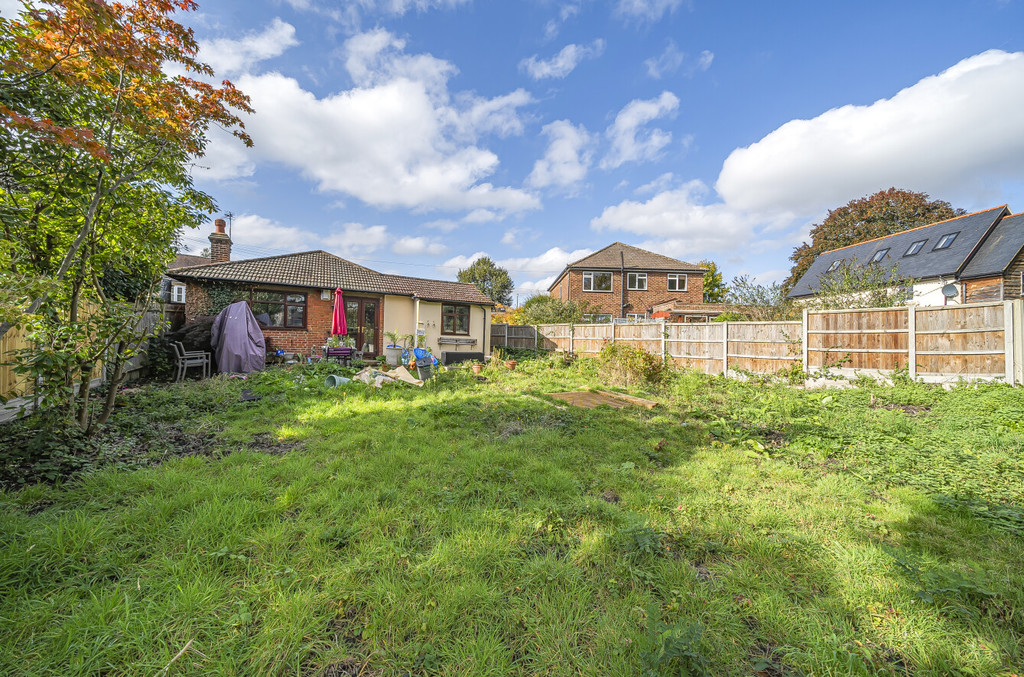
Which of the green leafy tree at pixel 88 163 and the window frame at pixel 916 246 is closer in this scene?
the green leafy tree at pixel 88 163

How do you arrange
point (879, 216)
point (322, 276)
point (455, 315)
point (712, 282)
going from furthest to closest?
point (712, 282)
point (879, 216)
point (455, 315)
point (322, 276)

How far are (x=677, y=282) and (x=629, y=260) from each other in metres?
3.50

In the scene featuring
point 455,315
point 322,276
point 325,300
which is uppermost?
point 322,276

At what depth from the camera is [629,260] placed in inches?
988

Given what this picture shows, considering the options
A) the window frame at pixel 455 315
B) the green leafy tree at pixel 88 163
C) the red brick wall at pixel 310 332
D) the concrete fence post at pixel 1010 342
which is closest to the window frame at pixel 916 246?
the concrete fence post at pixel 1010 342

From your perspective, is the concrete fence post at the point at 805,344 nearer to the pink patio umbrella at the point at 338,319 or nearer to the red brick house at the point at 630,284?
the pink patio umbrella at the point at 338,319

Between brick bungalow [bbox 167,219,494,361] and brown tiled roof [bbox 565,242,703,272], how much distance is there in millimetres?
11103

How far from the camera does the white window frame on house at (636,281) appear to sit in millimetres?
Result: 24734

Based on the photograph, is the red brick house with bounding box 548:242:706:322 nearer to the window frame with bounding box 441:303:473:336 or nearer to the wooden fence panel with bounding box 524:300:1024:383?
the window frame with bounding box 441:303:473:336

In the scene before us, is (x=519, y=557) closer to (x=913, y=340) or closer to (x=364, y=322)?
(x=913, y=340)

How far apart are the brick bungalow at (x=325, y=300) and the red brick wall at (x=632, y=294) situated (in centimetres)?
972

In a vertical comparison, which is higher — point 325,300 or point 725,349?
point 325,300

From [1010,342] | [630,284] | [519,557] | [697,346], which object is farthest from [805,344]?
[630,284]

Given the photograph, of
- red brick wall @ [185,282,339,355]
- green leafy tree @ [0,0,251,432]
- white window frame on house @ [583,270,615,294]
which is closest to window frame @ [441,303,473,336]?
red brick wall @ [185,282,339,355]
